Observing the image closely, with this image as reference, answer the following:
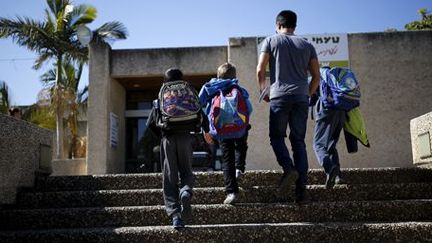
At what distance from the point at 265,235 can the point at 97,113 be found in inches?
304

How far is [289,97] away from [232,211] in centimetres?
133

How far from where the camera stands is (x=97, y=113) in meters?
11.0

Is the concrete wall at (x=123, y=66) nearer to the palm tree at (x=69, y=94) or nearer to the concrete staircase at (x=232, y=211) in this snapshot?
the concrete staircase at (x=232, y=211)

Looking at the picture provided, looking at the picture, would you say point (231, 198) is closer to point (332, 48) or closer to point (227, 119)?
point (227, 119)

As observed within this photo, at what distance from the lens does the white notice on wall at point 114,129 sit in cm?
1139

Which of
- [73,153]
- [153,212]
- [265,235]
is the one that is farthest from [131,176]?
[73,153]

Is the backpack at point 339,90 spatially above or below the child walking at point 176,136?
above

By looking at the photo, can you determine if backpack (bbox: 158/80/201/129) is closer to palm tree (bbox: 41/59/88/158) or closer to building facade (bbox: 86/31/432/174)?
building facade (bbox: 86/31/432/174)

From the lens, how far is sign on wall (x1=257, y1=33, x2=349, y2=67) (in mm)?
10383

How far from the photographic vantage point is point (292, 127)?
4.56 meters

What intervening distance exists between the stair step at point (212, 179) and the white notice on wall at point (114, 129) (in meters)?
5.75

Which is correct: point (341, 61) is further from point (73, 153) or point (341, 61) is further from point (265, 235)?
point (73, 153)

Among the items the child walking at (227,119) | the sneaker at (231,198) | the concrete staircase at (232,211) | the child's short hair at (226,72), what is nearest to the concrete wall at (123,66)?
the concrete staircase at (232,211)

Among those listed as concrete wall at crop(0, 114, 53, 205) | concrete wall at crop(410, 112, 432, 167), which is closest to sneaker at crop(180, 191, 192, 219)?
concrete wall at crop(0, 114, 53, 205)
